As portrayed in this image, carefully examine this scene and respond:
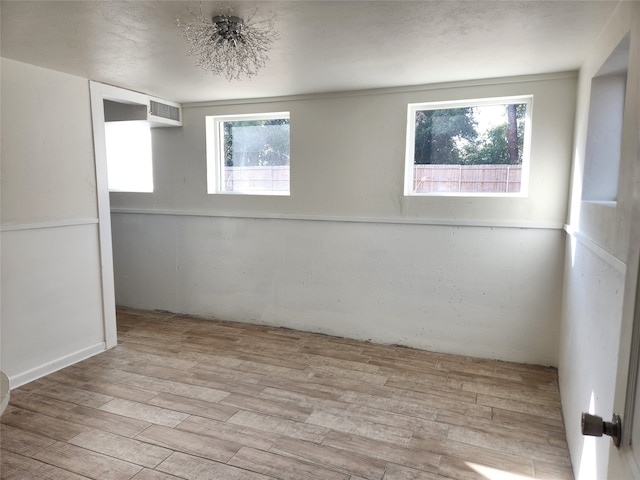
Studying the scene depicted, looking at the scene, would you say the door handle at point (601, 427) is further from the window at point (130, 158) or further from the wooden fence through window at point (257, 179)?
the window at point (130, 158)

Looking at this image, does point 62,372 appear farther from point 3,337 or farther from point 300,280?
point 300,280

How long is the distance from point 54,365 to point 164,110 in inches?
95.9

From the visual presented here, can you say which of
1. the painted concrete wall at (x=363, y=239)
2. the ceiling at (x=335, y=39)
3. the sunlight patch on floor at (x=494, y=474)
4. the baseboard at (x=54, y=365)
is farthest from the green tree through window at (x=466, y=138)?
the baseboard at (x=54, y=365)

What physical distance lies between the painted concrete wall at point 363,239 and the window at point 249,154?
12 centimetres

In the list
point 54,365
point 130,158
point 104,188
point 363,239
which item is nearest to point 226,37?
point 104,188

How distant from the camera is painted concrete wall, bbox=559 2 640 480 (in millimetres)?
866

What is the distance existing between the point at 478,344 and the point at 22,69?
3.94 metres

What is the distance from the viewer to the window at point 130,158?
14.6 ft

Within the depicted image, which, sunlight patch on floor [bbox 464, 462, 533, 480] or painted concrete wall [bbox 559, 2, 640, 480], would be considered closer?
painted concrete wall [bbox 559, 2, 640, 480]

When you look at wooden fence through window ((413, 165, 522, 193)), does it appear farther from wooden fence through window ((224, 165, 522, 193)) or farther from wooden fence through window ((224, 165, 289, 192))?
wooden fence through window ((224, 165, 289, 192))

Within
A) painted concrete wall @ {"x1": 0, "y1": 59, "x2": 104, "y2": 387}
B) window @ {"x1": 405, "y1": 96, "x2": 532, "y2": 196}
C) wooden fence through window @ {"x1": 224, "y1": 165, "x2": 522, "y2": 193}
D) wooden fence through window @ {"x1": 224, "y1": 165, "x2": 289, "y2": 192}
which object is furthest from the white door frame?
wooden fence through window @ {"x1": 224, "y1": 165, "x2": 522, "y2": 193}

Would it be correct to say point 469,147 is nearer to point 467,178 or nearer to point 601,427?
point 467,178

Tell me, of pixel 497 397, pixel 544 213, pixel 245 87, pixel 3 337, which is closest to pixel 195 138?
pixel 245 87

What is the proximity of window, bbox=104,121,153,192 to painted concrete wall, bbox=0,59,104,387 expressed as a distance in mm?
1246
